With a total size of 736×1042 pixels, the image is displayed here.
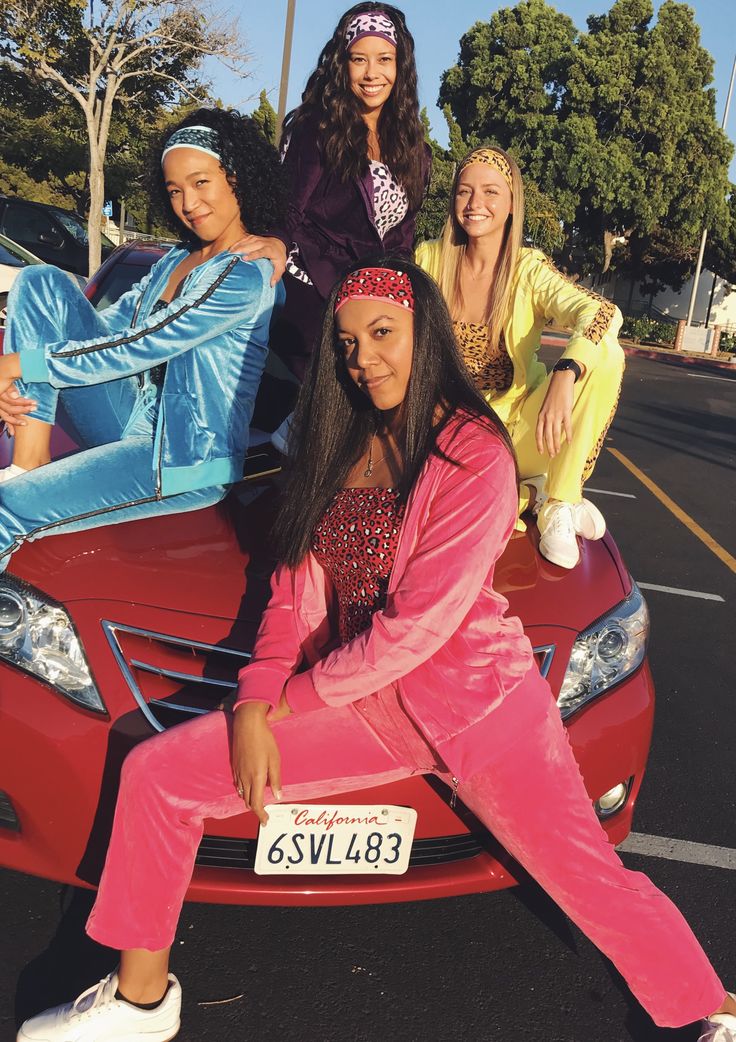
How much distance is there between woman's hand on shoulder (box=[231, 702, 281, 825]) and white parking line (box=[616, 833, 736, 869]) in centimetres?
139

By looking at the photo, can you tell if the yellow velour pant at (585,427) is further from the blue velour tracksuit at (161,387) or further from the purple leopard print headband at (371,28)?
the purple leopard print headband at (371,28)

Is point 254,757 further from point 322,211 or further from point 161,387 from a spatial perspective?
point 322,211

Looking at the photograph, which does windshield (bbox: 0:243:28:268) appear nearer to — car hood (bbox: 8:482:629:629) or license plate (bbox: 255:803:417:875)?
car hood (bbox: 8:482:629:629)

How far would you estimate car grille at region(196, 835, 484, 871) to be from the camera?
1.98 meters

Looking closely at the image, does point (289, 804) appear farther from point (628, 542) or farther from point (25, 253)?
point (25, 253)

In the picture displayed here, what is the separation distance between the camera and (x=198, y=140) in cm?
264

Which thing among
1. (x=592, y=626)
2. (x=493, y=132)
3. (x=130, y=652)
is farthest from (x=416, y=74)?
(x=493, y=132)

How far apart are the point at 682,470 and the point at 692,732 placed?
19.6ft

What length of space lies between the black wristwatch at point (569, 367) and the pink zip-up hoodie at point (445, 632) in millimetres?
712

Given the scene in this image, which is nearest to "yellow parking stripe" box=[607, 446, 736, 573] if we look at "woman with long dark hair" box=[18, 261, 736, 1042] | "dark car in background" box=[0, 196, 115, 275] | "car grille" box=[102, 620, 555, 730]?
"woman with long dark hair" box=[18, 261, 736, 1042]

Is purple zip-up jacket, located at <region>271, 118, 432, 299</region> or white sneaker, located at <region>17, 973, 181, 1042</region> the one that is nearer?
white sneaker, located at <region>17, 973, 181, 1042</region>

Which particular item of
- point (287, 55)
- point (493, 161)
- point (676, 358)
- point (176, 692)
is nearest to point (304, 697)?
point (176, 692)

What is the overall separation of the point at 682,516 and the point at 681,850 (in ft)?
15.4

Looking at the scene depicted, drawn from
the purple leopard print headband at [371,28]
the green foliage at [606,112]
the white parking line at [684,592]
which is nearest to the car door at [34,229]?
the white parking line at [684,592]
